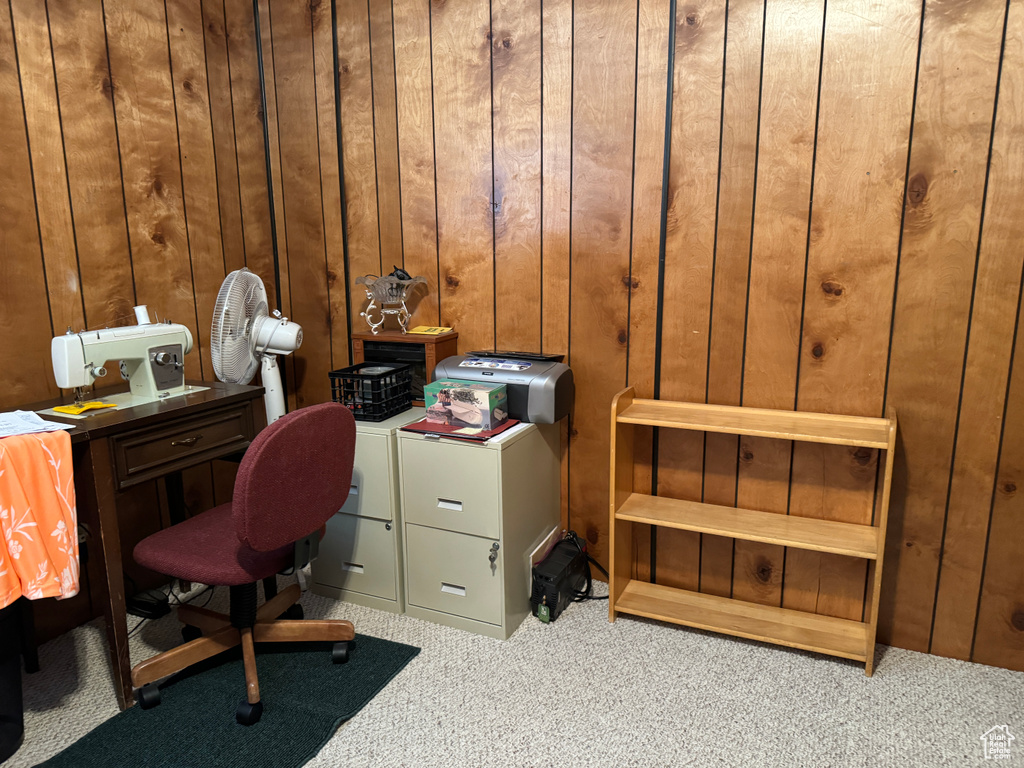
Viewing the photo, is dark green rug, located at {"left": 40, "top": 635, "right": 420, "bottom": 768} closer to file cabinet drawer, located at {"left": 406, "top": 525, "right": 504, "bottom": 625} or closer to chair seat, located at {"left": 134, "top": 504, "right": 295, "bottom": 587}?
file cabinet drawer, located at {"left": 406, "top": 525, "right": 504, "bottom": 625}

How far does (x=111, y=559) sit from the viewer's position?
69.2 inches

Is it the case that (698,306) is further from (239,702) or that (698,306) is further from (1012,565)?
(239,702)

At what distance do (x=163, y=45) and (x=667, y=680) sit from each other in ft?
9.32

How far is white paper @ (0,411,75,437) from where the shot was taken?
1.64 metres

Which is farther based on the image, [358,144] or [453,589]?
[358,144]

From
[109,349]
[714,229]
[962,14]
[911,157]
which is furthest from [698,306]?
[109,349]

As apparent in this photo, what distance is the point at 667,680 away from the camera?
6.39 feet

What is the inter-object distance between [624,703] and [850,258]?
1.49 meters

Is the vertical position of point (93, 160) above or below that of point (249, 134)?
below

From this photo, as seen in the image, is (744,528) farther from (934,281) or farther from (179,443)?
(179,443)

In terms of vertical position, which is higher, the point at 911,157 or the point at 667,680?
the point at 911,157

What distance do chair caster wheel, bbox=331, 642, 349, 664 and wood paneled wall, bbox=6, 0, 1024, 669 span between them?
3.21 ft

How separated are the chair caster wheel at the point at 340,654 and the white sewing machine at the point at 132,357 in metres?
0.97

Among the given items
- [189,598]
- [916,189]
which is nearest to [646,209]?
[916,189]
